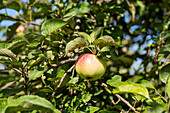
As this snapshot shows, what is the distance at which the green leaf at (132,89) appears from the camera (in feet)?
2.92

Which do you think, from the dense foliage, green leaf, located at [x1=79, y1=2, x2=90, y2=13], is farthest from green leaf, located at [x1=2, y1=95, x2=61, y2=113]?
green leaf, located at [x1=79, y1=2, x2=90, y2=13]

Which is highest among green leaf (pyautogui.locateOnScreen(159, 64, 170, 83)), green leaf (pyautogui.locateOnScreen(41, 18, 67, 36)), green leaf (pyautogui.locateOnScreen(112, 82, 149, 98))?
green leaf (pyautogui.locateOnScreen(41, 18, 67, 36))

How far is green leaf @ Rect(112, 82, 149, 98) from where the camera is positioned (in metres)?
0.89

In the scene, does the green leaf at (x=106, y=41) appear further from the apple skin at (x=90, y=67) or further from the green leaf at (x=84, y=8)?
the green leaf at (x=84, y=8)

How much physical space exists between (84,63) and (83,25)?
1.58 feet

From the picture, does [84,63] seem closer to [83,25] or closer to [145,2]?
[83,25]

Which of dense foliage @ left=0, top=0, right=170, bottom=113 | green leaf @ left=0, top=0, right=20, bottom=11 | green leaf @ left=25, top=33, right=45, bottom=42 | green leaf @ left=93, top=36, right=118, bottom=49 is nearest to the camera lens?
green leaf @ left=93, top=36, right=118, bottom=49

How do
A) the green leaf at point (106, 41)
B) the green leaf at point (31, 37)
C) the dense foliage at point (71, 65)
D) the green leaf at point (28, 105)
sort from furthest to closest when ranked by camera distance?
the green leaf at point (31, 37)
the dense foliage at point (71, 65)
the green leaf at point (106, 41)
the green leaf at point (28, 105)

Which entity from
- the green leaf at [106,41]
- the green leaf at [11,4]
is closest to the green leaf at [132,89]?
the green leaf at [106,41]

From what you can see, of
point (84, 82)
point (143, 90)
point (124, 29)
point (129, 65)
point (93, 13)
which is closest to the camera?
point (143, 90)

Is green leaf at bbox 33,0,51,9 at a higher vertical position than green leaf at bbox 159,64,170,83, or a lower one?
higher

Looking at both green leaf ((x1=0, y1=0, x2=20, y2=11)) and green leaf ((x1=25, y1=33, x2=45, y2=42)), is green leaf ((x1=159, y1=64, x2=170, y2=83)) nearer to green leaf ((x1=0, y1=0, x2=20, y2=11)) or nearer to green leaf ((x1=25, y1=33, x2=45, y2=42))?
green leaf ((x1=25, y1=33, x2=45, y2=42))

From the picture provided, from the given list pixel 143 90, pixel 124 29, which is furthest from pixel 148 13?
pixel 143 90

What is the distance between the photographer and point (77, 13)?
3.70ft
